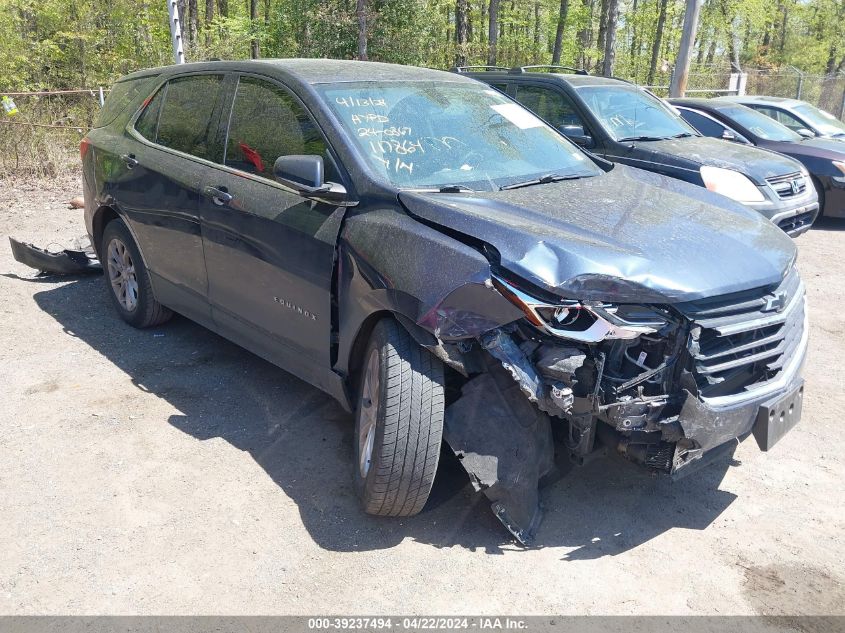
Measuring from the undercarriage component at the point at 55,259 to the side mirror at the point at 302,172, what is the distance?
12.7 feet

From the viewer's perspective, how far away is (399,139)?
152 inches

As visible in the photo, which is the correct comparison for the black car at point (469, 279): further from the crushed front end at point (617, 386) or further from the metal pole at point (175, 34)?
the metal pole at point (175, 34)

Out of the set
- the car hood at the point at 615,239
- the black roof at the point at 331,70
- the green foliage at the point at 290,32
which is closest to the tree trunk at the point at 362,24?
the green foliage at the point at 290,32

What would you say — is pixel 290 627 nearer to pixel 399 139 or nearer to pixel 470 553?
pixel 470 553

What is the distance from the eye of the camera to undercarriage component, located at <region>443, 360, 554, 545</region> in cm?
317

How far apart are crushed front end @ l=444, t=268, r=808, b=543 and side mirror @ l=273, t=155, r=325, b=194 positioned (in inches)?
43.0

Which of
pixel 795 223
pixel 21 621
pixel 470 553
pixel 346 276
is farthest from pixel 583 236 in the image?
pixel 795 223

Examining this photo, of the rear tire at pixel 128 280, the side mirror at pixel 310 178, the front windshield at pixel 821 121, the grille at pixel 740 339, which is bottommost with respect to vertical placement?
the rear tire at pixel 128 280

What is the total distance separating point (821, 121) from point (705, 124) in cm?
277

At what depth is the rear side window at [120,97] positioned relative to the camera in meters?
5.57

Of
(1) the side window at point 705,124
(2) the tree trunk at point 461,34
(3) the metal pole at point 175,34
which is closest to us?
(1) the side window at point 705,124

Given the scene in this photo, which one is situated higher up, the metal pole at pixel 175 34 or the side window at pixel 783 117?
the metal pole at pixel 175 34

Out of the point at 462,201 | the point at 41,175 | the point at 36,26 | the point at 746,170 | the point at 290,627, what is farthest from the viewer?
the point at 36,26

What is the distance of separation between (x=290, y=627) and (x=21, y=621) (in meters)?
1.01
